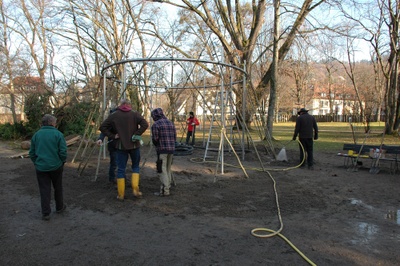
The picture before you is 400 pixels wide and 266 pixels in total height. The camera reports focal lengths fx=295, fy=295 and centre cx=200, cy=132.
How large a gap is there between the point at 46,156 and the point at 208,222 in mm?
2598

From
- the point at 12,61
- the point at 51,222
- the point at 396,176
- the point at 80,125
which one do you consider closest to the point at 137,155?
the point at 51,222

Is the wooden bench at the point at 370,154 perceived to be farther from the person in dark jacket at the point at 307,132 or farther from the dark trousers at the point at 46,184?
the dark trousers at the point at 46,184

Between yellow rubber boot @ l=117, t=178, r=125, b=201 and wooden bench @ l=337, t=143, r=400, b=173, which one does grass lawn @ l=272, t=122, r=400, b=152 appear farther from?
yellow rubber boot @ l=117, t=178, r=125, b=201

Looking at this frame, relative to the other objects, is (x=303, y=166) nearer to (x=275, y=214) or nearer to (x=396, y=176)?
(x=396, y=176)

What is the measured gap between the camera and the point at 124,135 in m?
5.33

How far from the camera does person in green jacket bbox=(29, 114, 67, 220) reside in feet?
14.3

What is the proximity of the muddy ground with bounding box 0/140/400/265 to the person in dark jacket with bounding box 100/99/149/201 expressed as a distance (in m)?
0.42

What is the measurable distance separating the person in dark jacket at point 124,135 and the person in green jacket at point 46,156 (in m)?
1.09

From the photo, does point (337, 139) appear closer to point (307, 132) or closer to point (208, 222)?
point (307, 132)

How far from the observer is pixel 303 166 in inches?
368

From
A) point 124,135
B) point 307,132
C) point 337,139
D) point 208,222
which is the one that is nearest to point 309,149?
point 307,132

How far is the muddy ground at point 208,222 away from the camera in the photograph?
3377 mm

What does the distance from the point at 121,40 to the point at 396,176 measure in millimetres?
21348

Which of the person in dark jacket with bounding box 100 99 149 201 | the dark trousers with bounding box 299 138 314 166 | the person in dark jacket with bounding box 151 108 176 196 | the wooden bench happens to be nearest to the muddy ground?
the person in dark jacket with bounding box 100 99 149 201
